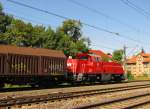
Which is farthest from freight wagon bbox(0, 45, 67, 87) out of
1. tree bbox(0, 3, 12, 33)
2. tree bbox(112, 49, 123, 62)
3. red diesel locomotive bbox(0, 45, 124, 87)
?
tree bbox(112, 49, 123, 62)

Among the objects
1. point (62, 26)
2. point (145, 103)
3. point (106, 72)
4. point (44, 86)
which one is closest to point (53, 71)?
point (44, 86)

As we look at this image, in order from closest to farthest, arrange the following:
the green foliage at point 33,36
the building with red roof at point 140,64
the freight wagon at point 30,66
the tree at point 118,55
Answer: the freight wagon at point 30,66
the green foliage at point 33,36
the tree at point 118,55
the building with red roof at point 140,64

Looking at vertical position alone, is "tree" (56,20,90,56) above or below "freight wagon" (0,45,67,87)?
above

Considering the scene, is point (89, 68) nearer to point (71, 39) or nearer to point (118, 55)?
point (71, 39)

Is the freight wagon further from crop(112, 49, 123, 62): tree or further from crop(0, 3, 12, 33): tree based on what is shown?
crop(112, 49, 123, 62): tree

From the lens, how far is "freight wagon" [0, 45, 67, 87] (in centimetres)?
2366

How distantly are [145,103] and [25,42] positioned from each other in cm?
5512

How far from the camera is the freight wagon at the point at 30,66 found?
23.7 metres

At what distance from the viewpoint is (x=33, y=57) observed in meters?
26.2

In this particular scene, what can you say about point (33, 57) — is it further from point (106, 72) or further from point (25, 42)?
point (25, 42)

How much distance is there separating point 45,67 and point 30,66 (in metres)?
1.84

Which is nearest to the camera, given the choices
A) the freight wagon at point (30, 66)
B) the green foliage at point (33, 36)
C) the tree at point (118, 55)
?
the freight wagon at point (30, 66)

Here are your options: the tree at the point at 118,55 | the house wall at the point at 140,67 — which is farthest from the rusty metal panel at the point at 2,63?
the house wall at the point at 140,67

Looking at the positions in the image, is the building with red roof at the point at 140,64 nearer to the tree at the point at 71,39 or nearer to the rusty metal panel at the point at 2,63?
the tree at the point at 71,39
